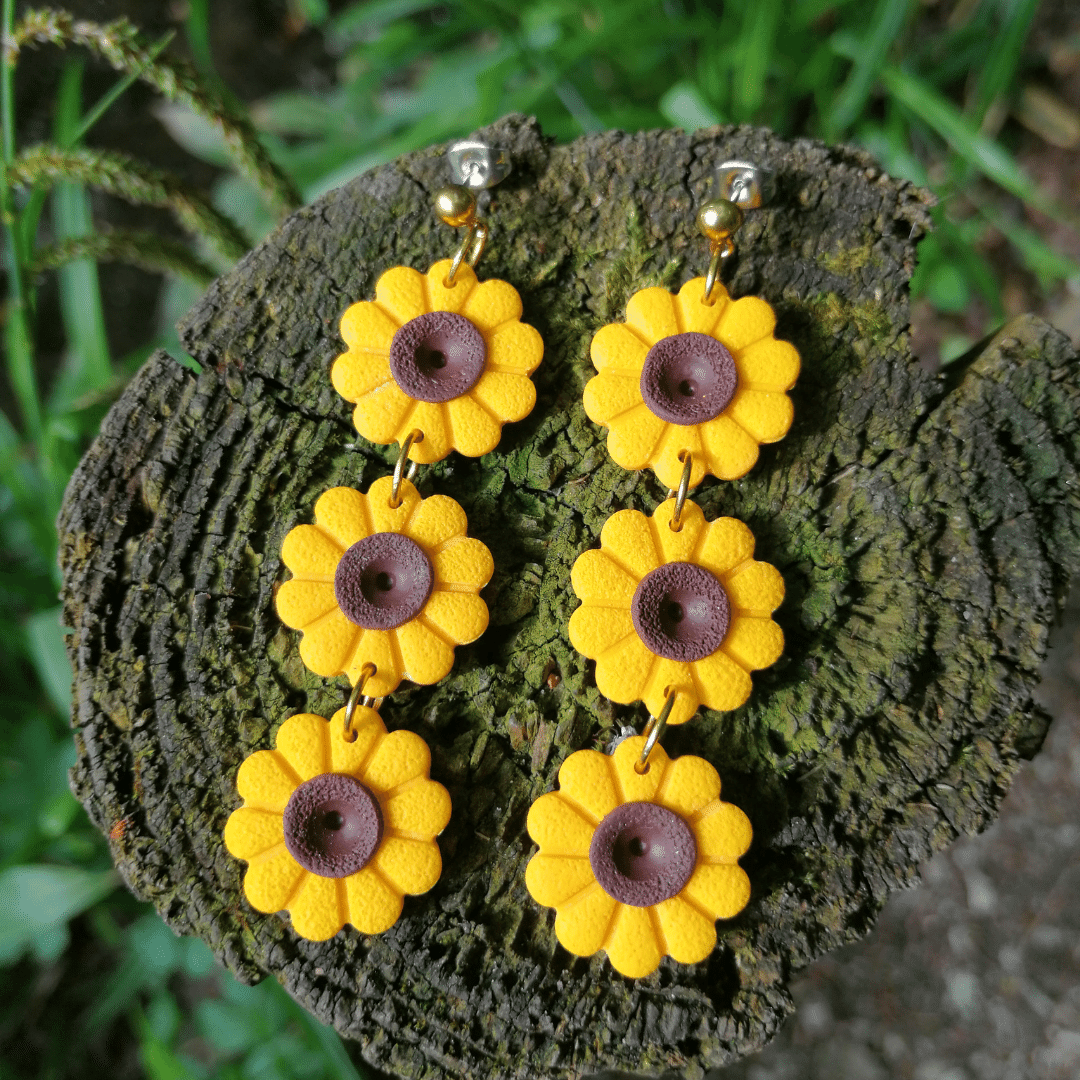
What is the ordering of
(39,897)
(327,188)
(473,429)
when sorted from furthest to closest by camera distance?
(327,188)
(39,897)
(473,429)

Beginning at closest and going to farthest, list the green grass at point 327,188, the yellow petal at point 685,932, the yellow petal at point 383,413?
1. the yellow petal at point 685,932
2. the yellow petal at point 383,413
3. the green grass at point 327,188

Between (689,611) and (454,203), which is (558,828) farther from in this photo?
(454,203)

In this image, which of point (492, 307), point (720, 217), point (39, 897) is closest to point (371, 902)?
point (492, 307)

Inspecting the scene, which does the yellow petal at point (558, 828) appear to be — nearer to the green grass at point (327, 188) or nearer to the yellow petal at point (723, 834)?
the yellow petal at point (723, 834)

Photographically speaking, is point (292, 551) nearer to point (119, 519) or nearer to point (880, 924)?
point (119, 519)

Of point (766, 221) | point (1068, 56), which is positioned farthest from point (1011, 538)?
point (1068, 56)

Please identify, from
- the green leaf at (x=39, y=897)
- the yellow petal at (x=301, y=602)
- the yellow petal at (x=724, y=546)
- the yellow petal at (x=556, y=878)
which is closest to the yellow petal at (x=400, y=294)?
the yellow petal at (x=301, y=602)

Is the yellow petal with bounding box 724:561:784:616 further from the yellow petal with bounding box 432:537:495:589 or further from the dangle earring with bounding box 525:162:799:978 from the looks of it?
the yellow petal with bounding box 432:537:495:589
